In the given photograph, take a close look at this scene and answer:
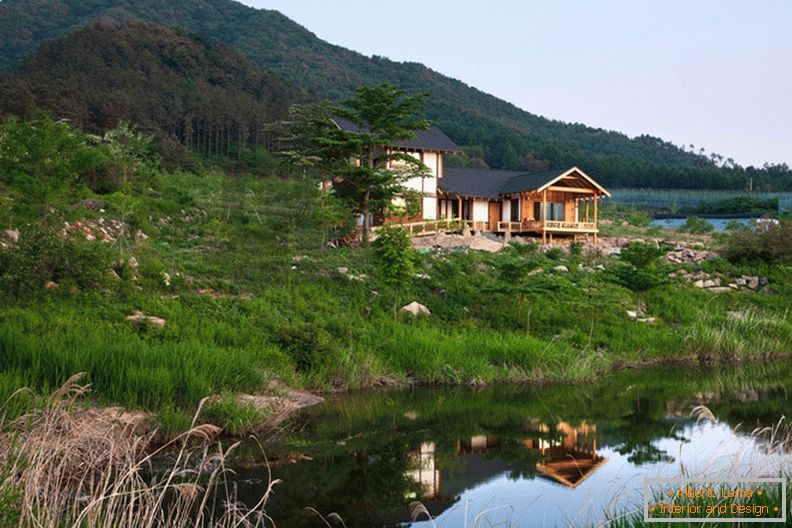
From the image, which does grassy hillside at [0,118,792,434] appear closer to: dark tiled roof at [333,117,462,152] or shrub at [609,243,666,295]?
shrub at [609,243,666,295]

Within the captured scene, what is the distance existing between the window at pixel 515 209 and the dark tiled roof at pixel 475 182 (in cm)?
75

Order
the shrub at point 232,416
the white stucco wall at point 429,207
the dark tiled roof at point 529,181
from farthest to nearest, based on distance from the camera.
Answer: the white stucco wall at point 429,207 → the dark tiled roof at point 529,181 → the shrub at point 232,416

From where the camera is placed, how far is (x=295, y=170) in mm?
26359

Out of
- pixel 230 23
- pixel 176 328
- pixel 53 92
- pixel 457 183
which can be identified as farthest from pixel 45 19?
pixel 176 328

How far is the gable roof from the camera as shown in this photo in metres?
30.6

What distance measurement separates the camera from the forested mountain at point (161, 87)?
1521 inches

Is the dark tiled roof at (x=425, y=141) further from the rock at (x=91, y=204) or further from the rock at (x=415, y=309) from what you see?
the rock at (x=415, y=309)

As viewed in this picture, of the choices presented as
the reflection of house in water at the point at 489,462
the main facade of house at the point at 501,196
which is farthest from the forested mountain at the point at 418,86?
the reflection of house in water at the point at 489,462

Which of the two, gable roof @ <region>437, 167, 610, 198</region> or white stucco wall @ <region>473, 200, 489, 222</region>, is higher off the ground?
gable roof @ <region>437, 167, 610, 198</region>

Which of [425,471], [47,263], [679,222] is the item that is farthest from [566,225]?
[425,471]

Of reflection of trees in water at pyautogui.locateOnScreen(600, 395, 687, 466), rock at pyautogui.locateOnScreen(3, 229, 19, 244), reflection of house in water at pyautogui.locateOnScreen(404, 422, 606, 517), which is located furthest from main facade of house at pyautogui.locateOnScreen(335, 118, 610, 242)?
reflection of house in water at pyautogui.locateOnScreen(404, 422, 606, 517)

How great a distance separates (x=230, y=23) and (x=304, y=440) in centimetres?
10735

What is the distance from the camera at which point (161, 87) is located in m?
51.9

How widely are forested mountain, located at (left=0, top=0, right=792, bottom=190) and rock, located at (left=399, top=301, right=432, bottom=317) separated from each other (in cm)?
4631
